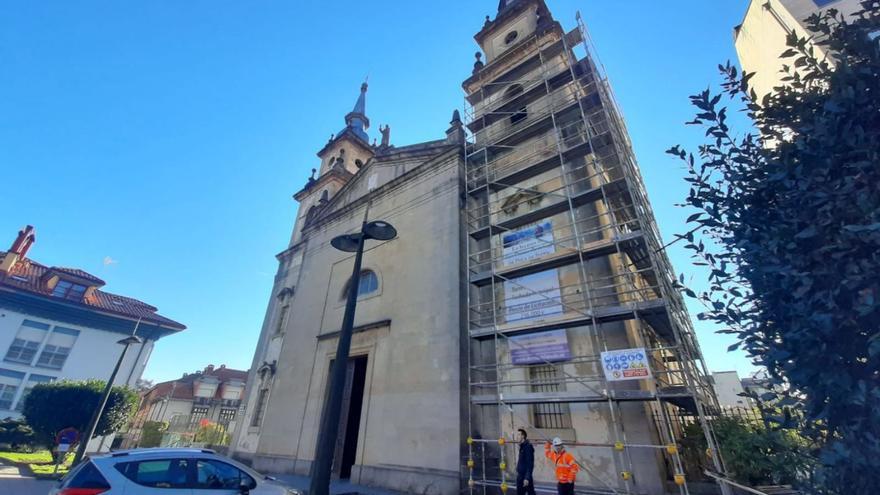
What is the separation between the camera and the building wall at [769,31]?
914 centimetres

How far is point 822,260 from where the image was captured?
3.16 metres

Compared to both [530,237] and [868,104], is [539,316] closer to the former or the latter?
[530,237]

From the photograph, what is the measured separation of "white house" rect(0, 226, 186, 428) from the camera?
22.2m

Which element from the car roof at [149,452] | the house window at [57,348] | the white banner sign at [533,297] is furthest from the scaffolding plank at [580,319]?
the house window at [57,348]

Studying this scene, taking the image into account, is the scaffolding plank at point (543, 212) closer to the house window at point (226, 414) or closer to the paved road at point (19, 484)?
the paved road at point (19, 484)

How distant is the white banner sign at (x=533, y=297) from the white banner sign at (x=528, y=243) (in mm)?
598

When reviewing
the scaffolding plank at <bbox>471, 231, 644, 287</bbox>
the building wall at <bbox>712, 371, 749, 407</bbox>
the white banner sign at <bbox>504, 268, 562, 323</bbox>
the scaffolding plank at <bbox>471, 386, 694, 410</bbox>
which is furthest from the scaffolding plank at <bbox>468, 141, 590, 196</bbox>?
the building wall at <bbox>712, 371, 749, 407</bbox>

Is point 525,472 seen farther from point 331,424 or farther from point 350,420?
point 350,420

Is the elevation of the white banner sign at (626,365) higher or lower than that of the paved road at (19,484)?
higher

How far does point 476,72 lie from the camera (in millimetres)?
16797

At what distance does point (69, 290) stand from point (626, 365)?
112ft

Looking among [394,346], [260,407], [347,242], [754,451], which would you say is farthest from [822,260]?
[260,407]

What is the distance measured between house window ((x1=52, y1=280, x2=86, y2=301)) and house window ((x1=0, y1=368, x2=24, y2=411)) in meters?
4.97

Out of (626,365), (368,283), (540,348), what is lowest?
(626,365)
